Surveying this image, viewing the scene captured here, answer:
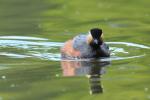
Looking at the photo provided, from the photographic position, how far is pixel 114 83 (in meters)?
13.6

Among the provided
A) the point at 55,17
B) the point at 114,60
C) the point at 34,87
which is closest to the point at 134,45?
the point at 114,60

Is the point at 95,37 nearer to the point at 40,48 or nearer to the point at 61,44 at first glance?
the point at 40,48

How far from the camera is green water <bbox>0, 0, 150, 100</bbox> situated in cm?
1313

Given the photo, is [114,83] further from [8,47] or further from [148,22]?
[148,22]

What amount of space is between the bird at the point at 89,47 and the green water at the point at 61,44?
29cm

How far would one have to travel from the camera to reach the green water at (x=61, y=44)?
13.1 meters

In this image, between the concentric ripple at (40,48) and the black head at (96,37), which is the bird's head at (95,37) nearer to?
the black head at (96,37)

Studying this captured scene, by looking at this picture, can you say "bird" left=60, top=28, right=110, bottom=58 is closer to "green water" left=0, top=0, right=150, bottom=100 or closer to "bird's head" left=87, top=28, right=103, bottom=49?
"bird's head" left=87, top=28, right=103, bottom=49

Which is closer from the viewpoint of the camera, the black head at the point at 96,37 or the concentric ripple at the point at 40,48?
the black head at the point at 96,37

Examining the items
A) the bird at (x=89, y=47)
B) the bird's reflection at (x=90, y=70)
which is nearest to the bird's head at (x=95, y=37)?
the bird at (x=89, y=47)

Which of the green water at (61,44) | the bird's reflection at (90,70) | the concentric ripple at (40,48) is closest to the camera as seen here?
the green water at (61,44)

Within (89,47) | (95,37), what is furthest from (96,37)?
(89,47)

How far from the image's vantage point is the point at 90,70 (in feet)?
49.8

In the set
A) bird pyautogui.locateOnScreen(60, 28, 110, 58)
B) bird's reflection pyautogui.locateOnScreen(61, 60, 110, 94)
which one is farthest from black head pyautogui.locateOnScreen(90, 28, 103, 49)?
bird's reflection pyautogui.locateOnScreen(61, 60, 110, 94)
